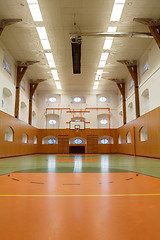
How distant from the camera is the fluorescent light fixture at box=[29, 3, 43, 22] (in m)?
10.2

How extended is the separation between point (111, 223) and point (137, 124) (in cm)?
1499

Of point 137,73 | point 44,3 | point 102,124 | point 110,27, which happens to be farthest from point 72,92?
point 44,3

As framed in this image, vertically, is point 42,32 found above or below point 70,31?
below

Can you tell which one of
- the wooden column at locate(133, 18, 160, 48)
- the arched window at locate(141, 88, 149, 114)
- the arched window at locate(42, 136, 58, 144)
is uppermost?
the wooden column at locate(133, 18, 160, 48)

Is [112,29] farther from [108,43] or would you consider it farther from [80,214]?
[80,214]

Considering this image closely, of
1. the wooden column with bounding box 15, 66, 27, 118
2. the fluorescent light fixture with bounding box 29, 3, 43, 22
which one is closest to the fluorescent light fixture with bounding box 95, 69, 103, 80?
the wooden column with bounding box 15, 66, 27, 118

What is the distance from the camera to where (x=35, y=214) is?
1.73 meters

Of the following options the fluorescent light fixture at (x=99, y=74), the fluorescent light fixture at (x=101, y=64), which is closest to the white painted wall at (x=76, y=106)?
the fluorescent light fixture at (x=99, y=74)

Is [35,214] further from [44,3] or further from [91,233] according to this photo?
[44,3]

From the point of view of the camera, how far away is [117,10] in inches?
413

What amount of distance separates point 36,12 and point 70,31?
8.89ft

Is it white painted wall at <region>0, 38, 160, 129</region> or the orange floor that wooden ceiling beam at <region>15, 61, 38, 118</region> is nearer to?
white painted wall at <region>0, 38, 160, 129</region>

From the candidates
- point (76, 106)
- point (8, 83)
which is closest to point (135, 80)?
point (76, 106)

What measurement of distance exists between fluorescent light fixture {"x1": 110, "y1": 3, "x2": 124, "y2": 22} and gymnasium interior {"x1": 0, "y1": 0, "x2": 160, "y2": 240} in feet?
0.18
